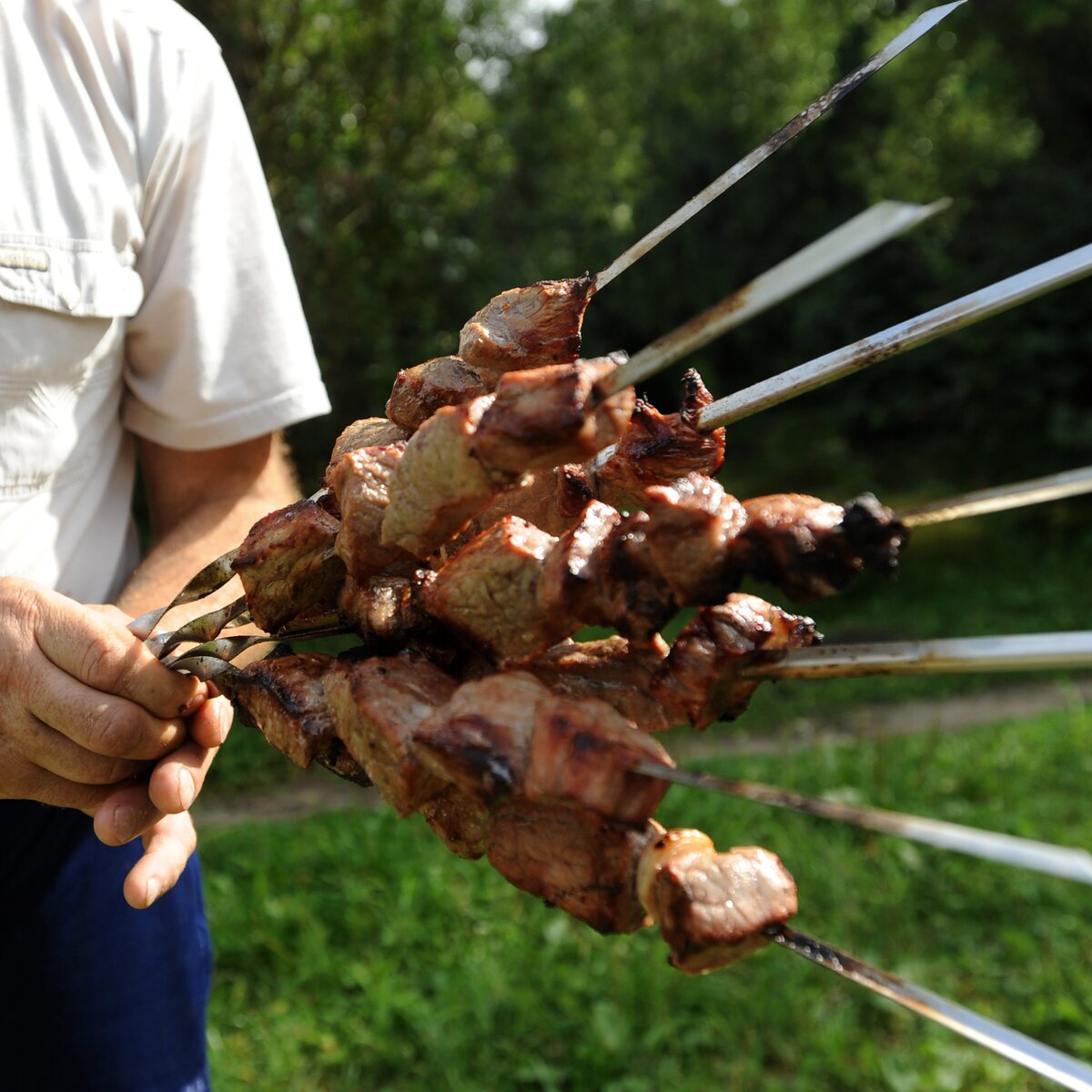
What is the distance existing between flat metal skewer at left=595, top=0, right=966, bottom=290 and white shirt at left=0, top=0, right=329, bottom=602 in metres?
1.12

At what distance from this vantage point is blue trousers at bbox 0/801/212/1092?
2.21 meters

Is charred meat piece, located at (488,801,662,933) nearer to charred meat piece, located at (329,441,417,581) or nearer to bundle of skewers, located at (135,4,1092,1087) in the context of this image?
bundle of skewers, located at (135,4,1092,1087)

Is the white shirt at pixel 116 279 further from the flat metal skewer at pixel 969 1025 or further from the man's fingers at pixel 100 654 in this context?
the flat metal skewer at pixel 969 1025

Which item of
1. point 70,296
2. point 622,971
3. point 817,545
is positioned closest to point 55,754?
point 70,296

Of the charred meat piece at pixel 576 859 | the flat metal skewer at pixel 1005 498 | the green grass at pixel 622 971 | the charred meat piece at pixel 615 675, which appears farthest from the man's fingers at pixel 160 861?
the green grass at pixel 622 971

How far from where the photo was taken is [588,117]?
2053cm

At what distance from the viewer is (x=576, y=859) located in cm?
138

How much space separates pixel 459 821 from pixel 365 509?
18.5 inches

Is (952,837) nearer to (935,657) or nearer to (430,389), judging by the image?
(935,657)

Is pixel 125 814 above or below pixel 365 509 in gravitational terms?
below

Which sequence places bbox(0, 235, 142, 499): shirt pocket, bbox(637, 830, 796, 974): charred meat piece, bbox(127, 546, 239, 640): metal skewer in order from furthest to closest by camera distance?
bbox(0, 235, 142, 499): shirt pocket < bbox(127, 546, 239, 640): metal skewer < bbox(637, 830, 796, 974): charred meat piece

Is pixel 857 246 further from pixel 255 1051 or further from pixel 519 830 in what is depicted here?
pixel 255 1051

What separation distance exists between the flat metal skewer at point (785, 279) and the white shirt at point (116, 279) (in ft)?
4.36

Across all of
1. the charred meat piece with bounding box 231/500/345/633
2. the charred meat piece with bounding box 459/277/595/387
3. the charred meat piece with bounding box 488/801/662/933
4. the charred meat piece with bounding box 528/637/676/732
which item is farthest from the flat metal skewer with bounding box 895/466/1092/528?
the charred meat piece with bounding box 231/500/345/633
